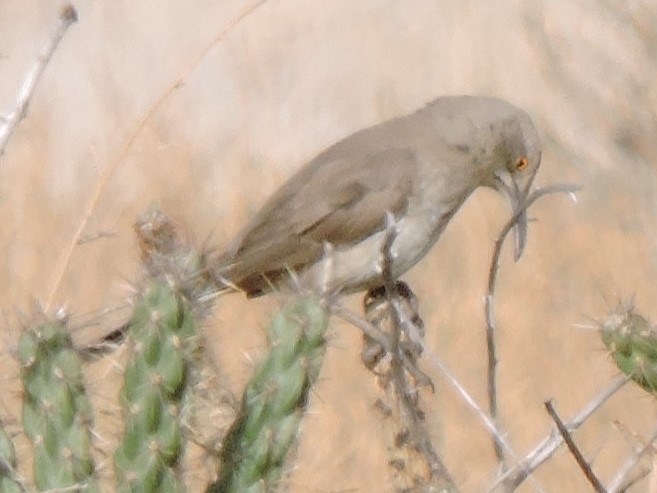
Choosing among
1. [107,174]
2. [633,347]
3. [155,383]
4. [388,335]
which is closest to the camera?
[155,383]

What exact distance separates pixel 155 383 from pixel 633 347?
991mm

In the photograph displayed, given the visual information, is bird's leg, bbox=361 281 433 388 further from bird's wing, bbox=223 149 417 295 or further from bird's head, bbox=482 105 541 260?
bird's head, bbox=482 105 541 260

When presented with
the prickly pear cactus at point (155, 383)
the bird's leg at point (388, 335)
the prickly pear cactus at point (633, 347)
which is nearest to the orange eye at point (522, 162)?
the bird's leg at point (388, 335)

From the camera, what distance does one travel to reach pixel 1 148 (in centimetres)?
340

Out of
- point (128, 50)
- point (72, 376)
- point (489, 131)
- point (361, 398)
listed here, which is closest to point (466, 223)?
point (361, 398)

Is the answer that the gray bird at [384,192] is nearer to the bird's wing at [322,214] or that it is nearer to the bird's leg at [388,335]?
the bird's wing at [322,214]

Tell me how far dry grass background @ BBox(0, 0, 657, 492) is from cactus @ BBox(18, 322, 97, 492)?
3.56 metres

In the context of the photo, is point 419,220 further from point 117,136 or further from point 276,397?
point 117,136

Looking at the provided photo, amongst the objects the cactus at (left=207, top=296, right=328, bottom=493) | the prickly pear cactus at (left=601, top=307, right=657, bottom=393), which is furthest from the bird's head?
the cactus at (left=207, top=296, right=328, bottom=493)

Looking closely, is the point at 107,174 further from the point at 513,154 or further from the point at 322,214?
the point at 513,154

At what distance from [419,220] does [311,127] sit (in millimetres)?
4979

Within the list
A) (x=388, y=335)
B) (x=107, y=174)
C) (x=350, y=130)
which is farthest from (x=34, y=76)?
(x=350, y=130)

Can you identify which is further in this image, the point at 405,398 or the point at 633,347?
the point at 405,398

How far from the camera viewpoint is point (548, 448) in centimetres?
338
